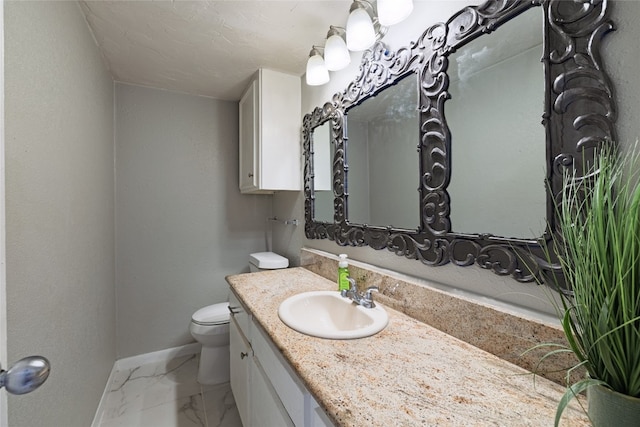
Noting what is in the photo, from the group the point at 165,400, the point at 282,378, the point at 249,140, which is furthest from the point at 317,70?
the point at 165,400

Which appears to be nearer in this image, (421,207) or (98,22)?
(421,207)

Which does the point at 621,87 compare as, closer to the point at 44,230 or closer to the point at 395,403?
the point at 395,403

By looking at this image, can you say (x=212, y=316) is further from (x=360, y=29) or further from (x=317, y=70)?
(x=360, y=29)

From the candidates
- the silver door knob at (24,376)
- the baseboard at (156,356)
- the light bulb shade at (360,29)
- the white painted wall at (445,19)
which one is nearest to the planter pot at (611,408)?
the white painted wall at (445,19)

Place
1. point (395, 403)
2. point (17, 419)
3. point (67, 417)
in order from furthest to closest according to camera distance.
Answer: point (67, 417)
point (17, 419)
point (395, 403)

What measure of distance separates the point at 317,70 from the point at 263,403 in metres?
1.52

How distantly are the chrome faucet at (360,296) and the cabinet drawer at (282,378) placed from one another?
379 mm

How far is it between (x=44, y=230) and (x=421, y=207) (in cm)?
131

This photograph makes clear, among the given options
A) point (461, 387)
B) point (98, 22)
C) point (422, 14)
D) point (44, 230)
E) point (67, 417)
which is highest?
point (98, 22)

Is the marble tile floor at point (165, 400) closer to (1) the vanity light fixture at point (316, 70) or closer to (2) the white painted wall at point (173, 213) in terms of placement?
(2) the white painted wall at point (173, 213)

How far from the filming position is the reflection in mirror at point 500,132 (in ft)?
2.32

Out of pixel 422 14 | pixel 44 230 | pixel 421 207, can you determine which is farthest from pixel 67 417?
pixel 422 14

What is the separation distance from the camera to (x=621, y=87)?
0.57 m

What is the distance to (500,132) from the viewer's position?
2.63 feet
